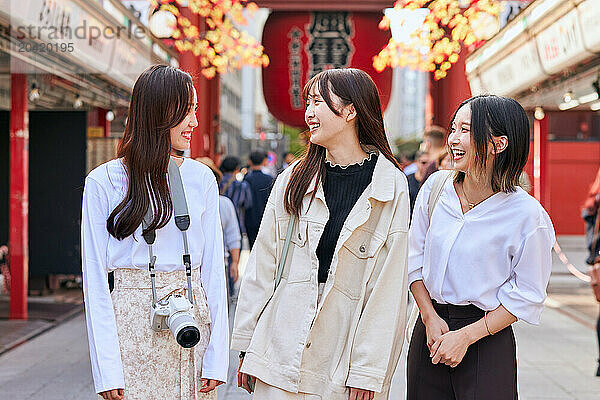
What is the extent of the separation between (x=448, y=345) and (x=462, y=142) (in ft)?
2.50

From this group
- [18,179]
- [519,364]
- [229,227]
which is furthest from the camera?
[18,179]

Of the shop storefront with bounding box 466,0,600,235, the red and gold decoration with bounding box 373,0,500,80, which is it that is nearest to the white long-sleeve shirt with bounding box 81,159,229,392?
the shop storefront with bounding box 466,0,600,235

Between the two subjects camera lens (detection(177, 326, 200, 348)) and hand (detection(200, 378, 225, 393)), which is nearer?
camera lens (detection(177, 326, 200, 348))

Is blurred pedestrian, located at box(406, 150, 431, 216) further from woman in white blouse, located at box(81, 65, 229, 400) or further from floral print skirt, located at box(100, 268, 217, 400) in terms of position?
floral print skirt, located at box(100, 268, 217, 400)

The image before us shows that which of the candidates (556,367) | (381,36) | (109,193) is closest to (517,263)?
(109,193)

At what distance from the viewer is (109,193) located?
9.89 feet

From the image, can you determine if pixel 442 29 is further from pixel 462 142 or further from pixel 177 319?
pixel 177 319

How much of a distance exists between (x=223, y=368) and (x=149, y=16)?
8332 millimetres

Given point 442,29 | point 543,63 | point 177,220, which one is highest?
point 442,29

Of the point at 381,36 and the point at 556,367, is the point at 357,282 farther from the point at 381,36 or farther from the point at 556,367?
the point at 381,36

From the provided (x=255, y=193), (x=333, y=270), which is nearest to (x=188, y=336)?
(x=333, y=270)

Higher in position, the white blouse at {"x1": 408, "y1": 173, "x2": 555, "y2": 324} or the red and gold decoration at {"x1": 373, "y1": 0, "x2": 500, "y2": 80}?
the red and gold decoration at {"x1": 373, "y1": 0, "x2": 500, "y2": 80}

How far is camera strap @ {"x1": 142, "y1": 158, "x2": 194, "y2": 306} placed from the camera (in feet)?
9.73

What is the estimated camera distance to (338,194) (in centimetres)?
327
